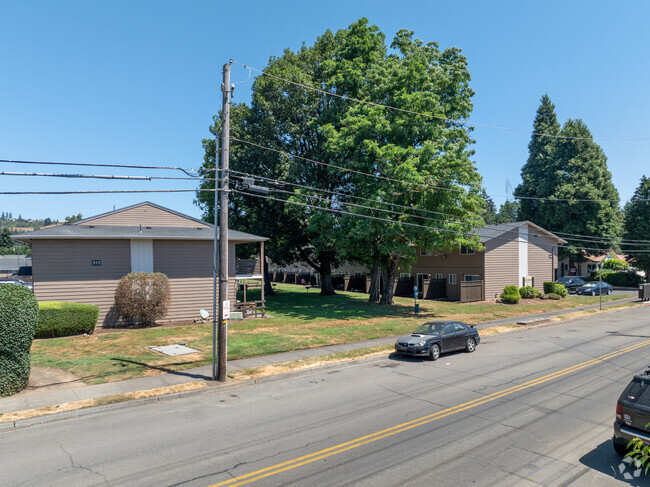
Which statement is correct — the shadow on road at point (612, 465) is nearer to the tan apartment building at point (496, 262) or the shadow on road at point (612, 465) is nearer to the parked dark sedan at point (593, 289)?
the tan apartment building at point (496, 262)

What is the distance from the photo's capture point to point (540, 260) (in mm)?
43062

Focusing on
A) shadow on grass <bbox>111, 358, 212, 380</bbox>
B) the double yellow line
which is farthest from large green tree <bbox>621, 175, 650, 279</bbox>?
shadow on grass <bbox>111, 358, 212, 380</bbox>

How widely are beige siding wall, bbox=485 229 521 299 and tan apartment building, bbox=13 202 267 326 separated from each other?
23261mm

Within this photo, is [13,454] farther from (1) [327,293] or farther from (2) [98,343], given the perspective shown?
(1) [327,293]

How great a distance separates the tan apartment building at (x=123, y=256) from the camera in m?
21.7

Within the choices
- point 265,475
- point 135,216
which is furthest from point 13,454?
point 135,216

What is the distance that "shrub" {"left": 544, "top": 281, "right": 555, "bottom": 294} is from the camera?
41531mm

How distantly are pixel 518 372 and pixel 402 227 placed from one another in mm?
13245

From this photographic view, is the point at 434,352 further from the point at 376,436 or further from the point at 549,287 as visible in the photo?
the point at 549,287

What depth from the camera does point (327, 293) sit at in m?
40.7

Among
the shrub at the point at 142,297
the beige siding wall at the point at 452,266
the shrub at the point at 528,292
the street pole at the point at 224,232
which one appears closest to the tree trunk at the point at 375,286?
the beige siding wall at the point at 452,266

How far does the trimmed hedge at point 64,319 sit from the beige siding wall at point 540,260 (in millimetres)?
38560

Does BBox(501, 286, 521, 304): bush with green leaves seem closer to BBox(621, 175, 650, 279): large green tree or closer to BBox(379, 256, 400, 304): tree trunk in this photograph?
BBox(379, 256, 400, 304): tree trunk

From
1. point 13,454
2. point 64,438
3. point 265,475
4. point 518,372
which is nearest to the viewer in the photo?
point 265,475
